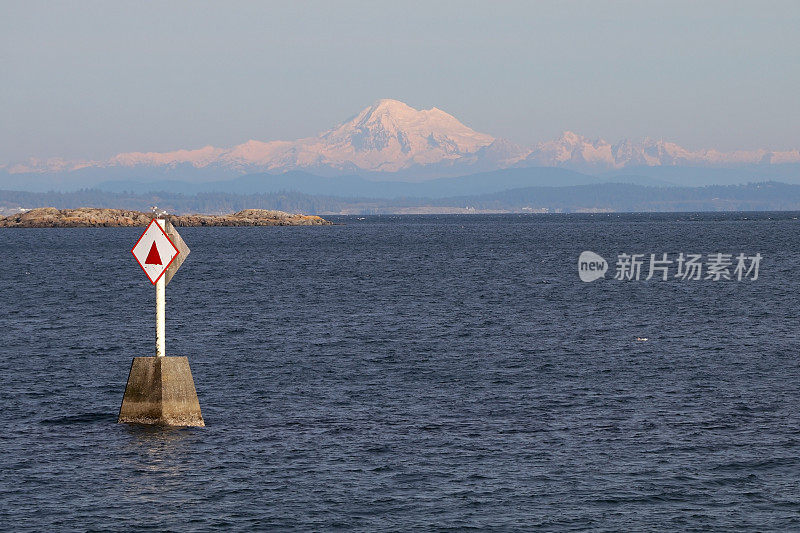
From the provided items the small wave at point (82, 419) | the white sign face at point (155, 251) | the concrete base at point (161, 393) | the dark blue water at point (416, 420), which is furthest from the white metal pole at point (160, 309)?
the small wave at point (82, 419)

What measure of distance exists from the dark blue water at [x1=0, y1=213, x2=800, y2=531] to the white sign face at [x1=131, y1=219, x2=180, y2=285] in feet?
13.4

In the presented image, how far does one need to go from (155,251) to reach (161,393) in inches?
136

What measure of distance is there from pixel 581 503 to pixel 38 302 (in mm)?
54777

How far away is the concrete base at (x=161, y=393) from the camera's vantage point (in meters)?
24.3

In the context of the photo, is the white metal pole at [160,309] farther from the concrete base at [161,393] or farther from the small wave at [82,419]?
the small wave at [82,419]

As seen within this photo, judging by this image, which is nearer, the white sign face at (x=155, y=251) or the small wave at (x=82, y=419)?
the white sign face at (x=155, y=251)

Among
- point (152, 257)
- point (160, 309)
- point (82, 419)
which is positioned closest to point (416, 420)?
point (160, 309)

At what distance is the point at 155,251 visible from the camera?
2398 cm

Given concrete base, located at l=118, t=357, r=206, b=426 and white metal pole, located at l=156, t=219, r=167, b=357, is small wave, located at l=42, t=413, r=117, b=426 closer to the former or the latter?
concrete base, located at l=118, t=357, r=206, b=426

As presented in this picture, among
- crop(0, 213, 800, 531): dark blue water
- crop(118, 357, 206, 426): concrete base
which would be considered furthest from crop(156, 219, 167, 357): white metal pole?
crop(0, 213, 800, 531): dark blue water

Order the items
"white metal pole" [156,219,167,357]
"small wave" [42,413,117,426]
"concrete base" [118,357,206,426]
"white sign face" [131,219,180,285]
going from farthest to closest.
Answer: "small wave" [42,413,117,426] → "concrete base" [118,357,206,426] → "white metal pole" [156,219,167,357] → "white sign face" [131,219,180,285]

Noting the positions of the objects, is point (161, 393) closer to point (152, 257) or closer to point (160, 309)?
point (160, 309)

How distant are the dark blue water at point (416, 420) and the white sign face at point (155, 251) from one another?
4081mm

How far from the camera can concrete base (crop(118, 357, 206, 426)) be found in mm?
24344
